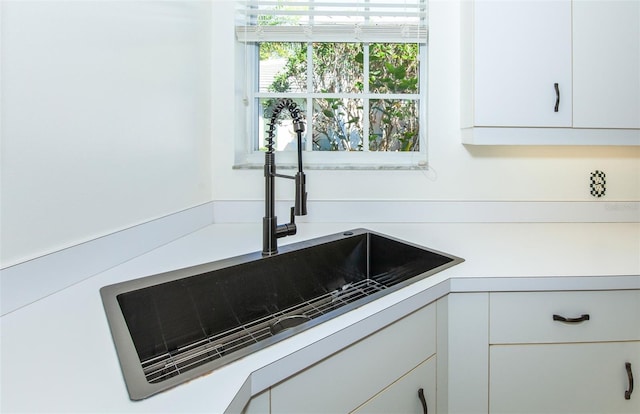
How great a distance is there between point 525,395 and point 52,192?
4.29 feet

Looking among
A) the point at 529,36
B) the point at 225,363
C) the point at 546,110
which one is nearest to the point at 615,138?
the point at 546,110

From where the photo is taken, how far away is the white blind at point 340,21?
1.59m

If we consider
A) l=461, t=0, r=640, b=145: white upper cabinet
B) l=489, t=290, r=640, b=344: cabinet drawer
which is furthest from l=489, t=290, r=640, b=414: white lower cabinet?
l=461, t=0, r=640, b=145: white upper cabinet

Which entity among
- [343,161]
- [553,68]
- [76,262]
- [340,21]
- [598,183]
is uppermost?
[340,21]

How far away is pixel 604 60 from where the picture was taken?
138 centimetres

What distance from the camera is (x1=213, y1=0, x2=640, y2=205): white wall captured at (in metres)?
1.60

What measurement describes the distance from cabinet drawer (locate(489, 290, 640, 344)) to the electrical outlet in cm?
83

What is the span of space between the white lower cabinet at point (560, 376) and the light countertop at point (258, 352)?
184 millimetres

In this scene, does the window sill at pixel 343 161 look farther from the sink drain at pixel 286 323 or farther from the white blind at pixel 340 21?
the sink drain at pixel 286 323

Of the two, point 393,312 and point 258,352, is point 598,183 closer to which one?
point 393,312

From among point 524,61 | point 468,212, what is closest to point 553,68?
point 524,61

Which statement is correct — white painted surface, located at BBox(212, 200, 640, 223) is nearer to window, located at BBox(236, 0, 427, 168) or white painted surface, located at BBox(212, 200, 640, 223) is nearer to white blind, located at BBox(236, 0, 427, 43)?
window, located at BBox(236, 0, 427, 168)

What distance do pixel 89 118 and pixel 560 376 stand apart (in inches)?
56.0

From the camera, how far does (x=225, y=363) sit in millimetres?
547
